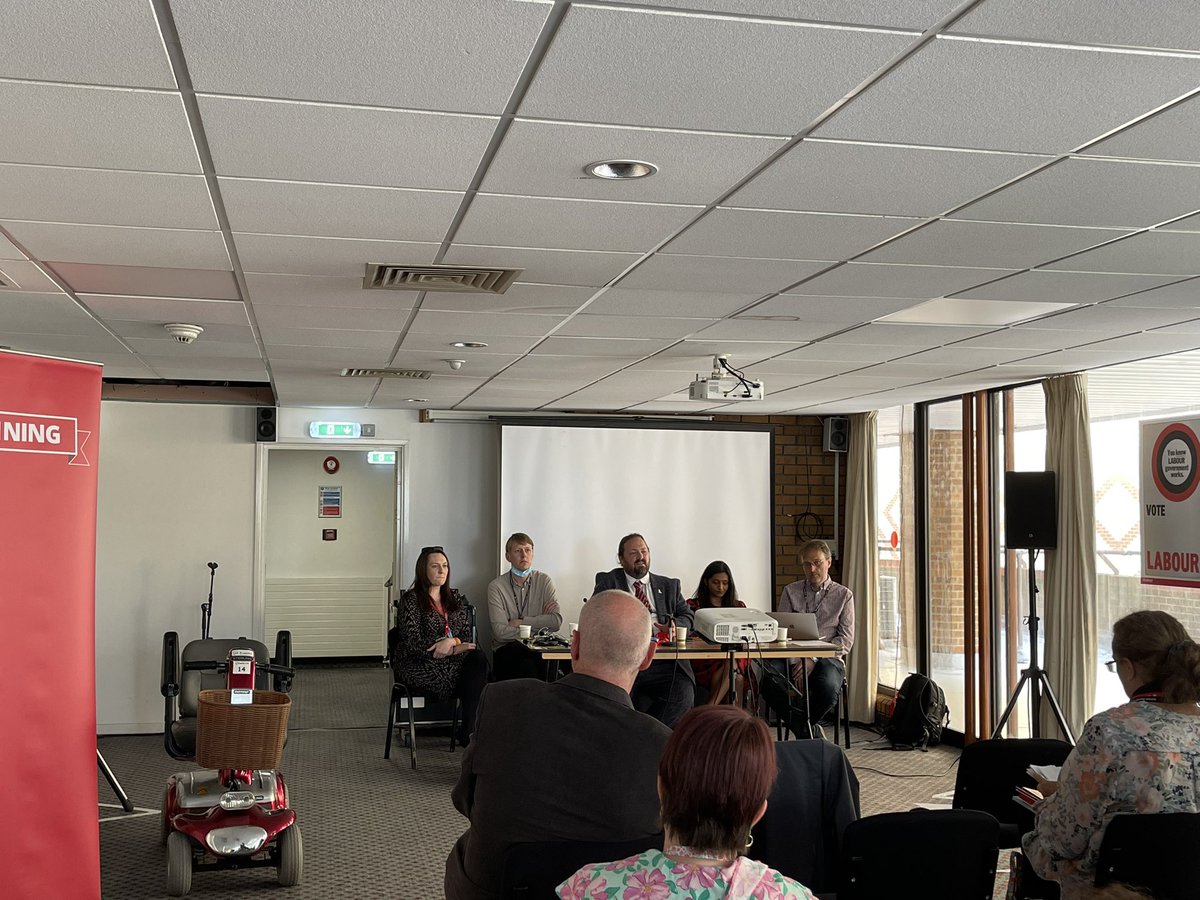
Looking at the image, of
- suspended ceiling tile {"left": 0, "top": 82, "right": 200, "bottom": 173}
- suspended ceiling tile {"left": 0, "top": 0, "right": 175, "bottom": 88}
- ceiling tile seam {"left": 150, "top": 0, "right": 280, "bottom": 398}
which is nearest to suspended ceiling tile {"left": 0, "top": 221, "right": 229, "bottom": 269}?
ceiling tile seam {"left": 150, "top": 0, "right": 280, "bottom": 398}

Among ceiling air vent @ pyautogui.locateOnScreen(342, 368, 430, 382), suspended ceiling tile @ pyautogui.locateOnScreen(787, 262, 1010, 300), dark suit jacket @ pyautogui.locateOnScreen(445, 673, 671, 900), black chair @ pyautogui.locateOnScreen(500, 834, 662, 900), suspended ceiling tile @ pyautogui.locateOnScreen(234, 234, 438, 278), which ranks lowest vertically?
black chair @ pyautogui.locateOnScreen(500, 834, 662, 900)

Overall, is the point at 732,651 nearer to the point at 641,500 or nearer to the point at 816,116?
the point at 641,500

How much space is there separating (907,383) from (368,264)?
4431 mm

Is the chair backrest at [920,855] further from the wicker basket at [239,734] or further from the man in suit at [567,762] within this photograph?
the wicker basket at [239,734]

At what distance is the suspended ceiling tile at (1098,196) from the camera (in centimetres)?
275

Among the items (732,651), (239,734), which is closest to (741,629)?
(732,651)

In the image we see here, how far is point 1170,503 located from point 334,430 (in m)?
5.95

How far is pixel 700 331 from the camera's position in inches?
207

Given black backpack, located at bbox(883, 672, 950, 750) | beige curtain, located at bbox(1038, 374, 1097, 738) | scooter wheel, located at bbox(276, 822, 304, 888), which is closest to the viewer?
scooter wheel, located at bbox(276, 822, 304, 888)

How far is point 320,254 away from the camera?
3688 mm

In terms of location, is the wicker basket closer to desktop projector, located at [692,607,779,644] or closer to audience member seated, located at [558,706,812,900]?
desktop projector, located at [692,607,779,644]

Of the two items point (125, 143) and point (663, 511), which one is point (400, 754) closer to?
point (663, 511)

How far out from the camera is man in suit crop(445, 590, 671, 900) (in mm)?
2543

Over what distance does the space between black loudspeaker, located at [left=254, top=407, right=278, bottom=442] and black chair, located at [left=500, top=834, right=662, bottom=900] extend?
670 centimetres
